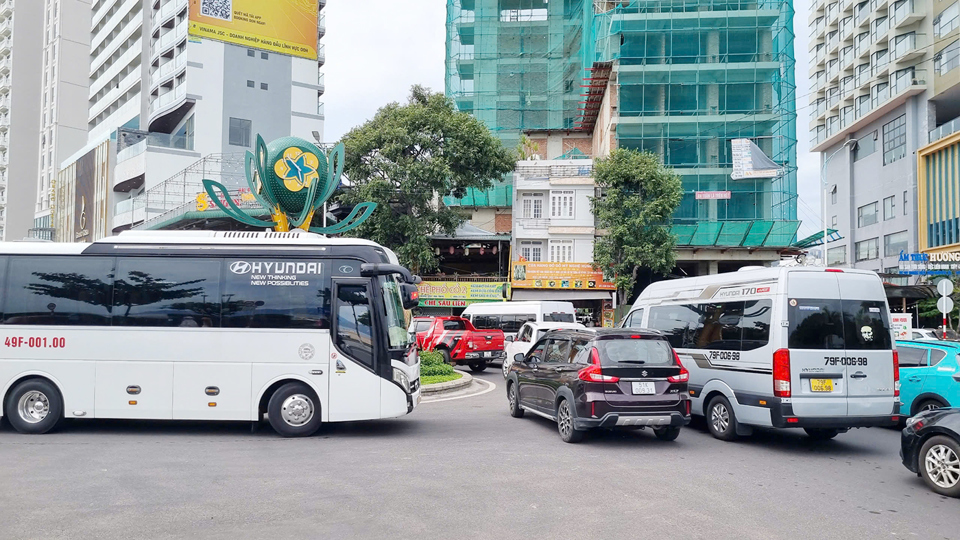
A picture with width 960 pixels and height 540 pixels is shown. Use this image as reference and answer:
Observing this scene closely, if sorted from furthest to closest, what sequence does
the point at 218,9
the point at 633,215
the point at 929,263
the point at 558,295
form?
the point at 218,9
the point at 558,295
the point at 633,215
the point at 929,263

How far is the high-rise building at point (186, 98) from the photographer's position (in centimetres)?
5488

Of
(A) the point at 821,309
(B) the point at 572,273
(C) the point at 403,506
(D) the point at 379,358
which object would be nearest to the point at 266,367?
(D) the point at 379,358

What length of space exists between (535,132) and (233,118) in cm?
2440

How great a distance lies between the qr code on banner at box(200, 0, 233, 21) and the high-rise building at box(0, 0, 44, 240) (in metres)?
38.1

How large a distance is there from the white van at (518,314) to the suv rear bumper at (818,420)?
576 inches

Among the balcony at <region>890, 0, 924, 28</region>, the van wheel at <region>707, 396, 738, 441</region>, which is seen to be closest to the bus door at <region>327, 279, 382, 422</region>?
the van wheel at <region>707, 396, 738, 441</region>

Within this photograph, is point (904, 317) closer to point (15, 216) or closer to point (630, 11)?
point (630, 11)

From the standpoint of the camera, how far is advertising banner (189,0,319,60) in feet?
185

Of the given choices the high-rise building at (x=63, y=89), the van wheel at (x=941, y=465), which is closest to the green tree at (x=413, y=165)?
the van wheel at (x=941, y=465)

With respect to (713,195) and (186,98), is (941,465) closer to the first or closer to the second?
(713,195)

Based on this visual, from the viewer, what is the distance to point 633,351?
1033 centimetres

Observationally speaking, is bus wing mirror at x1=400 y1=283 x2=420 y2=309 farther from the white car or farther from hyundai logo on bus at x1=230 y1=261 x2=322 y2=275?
the white car

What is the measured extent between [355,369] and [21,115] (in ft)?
288

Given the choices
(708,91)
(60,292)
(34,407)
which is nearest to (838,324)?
(60,292)
